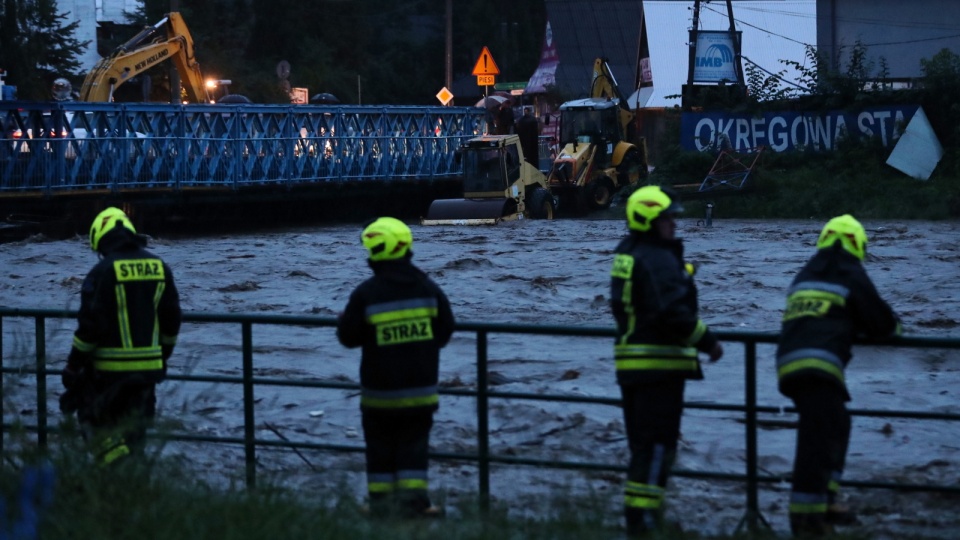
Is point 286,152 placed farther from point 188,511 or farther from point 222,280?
point 188,511

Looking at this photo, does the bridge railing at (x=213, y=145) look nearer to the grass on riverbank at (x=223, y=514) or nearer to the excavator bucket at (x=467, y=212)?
the excavator bucket at (x=467, y=212)

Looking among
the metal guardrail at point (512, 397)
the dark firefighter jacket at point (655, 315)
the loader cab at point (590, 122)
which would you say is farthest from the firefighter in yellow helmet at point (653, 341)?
the loader cab at point (590, 122)

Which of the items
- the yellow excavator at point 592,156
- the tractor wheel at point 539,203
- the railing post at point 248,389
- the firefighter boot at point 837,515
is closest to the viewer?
the firefighter boot at point 837,515

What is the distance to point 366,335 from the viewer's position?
641cm

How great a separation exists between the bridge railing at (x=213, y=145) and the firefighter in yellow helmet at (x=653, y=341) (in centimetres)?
2315

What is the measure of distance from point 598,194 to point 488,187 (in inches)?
215

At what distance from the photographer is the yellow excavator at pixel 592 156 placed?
121ft

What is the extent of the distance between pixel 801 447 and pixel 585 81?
64.7 m

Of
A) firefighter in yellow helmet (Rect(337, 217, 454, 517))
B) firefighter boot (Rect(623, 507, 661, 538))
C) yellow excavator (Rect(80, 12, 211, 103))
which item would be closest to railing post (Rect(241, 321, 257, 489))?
firefighter in yellow helmet (Rect(337, 217, 454, 517))

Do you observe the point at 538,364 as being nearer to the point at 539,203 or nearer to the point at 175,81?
the point at 539,203

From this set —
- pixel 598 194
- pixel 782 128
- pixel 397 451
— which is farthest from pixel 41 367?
pixel 782 128

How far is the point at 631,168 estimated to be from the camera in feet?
128

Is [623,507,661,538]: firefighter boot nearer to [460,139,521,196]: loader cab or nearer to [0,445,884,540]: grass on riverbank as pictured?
[0,445,884,540]: grass on riverbank

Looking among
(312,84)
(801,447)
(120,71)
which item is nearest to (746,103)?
(120,71)
